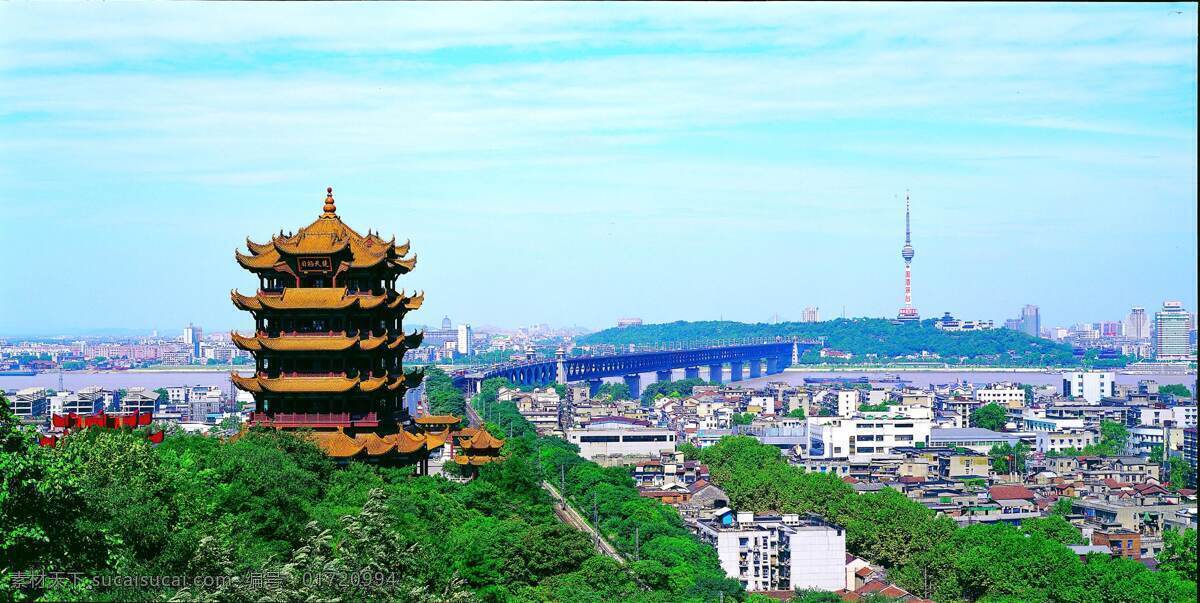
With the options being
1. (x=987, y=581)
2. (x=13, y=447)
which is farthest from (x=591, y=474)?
(x=13, y=447)

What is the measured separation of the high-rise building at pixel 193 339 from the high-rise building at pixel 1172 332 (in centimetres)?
10865

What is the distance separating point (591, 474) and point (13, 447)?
24377 millimetres

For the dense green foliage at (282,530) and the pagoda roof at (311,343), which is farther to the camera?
the pagoda roof at (311,343)

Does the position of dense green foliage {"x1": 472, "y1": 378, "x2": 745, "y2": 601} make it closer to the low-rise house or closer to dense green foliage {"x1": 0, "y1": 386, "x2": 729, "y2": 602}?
dense green foliage {"x1": 0, "y1": 386, "x2": 729, "y2": 602}

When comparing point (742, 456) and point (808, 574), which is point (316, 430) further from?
point (742, 456)

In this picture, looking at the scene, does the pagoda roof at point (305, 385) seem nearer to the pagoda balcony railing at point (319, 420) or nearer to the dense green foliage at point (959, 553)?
the pagoda balcony railing at point (319, 420)

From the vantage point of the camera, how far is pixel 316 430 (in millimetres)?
24469

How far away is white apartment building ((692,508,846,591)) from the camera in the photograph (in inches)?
1315

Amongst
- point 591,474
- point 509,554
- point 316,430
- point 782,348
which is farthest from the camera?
point 782,348

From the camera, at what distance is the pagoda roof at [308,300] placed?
24.2 metres

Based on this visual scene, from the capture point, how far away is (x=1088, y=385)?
98.6 meters

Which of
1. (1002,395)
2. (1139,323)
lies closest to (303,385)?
(1002,395)

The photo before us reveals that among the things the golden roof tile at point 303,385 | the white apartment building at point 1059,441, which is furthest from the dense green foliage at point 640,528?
the white apartment building at point 1059,441

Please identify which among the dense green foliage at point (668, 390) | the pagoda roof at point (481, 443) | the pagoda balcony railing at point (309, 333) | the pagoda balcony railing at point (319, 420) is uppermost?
the pagoda balcony railing at point (309, 333)
